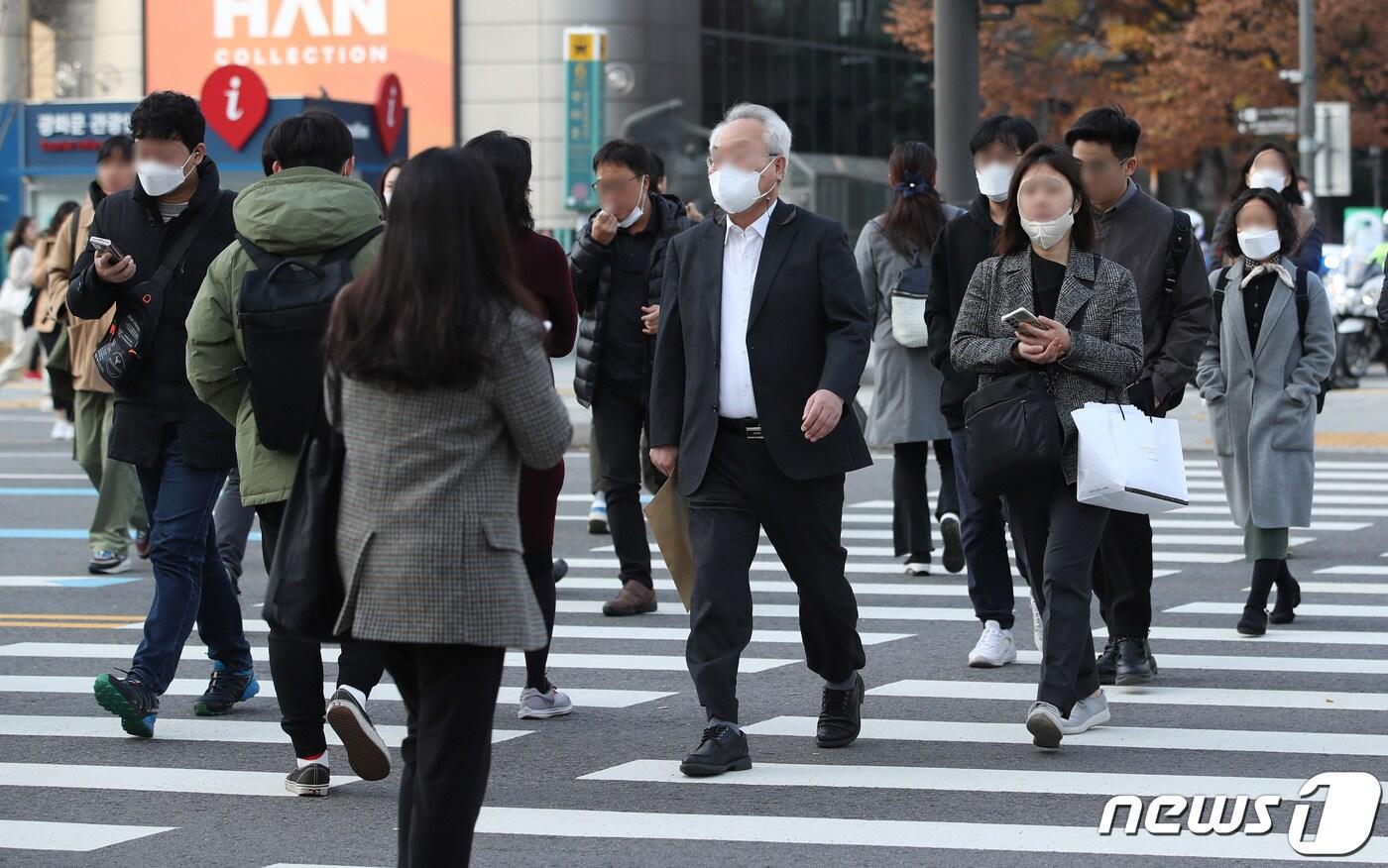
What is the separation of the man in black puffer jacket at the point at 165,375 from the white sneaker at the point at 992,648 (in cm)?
288

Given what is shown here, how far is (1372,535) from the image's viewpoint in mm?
12312

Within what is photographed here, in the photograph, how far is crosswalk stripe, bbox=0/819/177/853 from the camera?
5688mm

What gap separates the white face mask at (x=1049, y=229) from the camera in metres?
6.59

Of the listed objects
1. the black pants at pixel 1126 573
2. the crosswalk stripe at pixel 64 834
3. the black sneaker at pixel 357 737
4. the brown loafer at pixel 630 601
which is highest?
the black pants at pixel 1126 573

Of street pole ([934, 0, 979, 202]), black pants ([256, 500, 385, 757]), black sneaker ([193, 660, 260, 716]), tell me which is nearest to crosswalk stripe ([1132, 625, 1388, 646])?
black sneaker ([193, 660, 260, 716])

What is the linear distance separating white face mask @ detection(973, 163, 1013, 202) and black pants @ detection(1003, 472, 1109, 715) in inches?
59.8

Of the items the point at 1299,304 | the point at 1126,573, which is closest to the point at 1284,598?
the point at 1299,304

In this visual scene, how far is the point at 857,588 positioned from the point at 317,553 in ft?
20.3

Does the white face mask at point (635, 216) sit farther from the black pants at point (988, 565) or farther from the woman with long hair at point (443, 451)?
the woman with long hair at point (443, 451)

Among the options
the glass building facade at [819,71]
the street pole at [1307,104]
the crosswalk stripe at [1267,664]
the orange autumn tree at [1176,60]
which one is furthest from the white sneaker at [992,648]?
the glass building facade at [819,71]

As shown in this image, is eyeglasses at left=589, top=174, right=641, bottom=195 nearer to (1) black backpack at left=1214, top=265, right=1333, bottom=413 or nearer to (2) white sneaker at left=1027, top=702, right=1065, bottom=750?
(1) black backpack at left=1214, top=265, right=1333, bottom=413

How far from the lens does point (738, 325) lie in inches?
255

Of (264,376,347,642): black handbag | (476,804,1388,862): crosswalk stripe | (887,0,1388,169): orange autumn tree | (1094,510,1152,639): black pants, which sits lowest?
(476,804,1388,862): crosswalk stripe

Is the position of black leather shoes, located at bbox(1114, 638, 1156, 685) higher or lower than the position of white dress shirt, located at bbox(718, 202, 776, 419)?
lower
